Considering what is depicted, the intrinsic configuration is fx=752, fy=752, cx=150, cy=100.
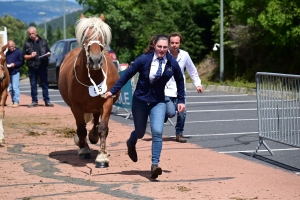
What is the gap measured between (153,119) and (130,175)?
0.84m

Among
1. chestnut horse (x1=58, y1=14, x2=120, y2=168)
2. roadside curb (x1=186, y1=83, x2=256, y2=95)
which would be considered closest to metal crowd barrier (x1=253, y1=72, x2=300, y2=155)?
chestnut horse (x1=58, y1=14, x2=120, y2=168)

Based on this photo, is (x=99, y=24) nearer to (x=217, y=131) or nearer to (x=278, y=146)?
(x=278, y=146)

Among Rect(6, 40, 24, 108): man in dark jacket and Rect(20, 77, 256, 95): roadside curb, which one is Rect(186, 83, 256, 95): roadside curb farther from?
Rect(6, 40, 24, 108): man in dark jacket

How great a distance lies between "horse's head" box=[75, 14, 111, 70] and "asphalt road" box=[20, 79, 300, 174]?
2.81 metres

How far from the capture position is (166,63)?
1003 centimetres

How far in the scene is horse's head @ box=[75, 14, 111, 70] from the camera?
1056 centimetres

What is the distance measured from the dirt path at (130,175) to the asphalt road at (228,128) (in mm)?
427

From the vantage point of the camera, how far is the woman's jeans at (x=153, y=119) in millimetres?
9852

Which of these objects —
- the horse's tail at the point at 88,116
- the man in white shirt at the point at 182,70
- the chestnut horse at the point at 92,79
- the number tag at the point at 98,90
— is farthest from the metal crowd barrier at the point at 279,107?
the horse's tail at the point at 88,116

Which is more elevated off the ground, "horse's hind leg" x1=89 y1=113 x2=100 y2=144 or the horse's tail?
the horse's tail

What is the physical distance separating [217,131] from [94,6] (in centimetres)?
3330

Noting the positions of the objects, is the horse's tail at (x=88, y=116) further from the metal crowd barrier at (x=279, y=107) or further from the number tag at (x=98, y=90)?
the metal crowd barrier at (x=279, y=107)

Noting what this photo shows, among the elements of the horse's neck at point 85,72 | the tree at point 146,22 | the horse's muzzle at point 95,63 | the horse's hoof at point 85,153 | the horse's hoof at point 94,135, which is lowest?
the horse's hoof at point 85,153

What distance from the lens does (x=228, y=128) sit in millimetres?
15531
